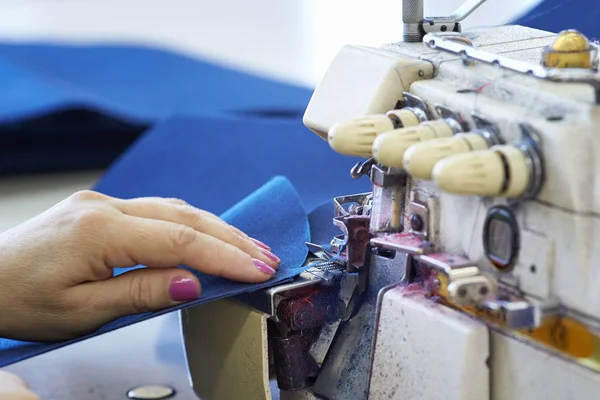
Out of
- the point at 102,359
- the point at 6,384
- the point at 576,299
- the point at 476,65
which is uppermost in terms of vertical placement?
the point at 476,65

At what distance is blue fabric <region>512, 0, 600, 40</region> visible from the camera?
4.49ft

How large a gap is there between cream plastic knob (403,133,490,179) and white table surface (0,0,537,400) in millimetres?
521

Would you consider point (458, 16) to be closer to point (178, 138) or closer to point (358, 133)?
point (358, 133)

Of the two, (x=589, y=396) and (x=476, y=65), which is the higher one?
(x=476, y=65)

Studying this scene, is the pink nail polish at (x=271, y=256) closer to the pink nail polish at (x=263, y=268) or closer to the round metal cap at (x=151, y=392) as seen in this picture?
the pink nail polish at (x=263, y=268)

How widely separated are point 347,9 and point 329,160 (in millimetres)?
1750

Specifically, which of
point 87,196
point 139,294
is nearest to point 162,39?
point 87,196

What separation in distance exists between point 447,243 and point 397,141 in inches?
4.5

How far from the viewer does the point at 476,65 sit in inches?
38.4

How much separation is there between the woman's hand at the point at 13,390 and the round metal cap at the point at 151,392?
1.20 ft

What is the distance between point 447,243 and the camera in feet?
3.07

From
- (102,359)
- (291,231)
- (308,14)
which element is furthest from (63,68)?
(291,231)

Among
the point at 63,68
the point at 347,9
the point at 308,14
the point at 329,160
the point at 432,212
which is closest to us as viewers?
the point at 432,212

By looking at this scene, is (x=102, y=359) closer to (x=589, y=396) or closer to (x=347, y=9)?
(x=589, y=396)
